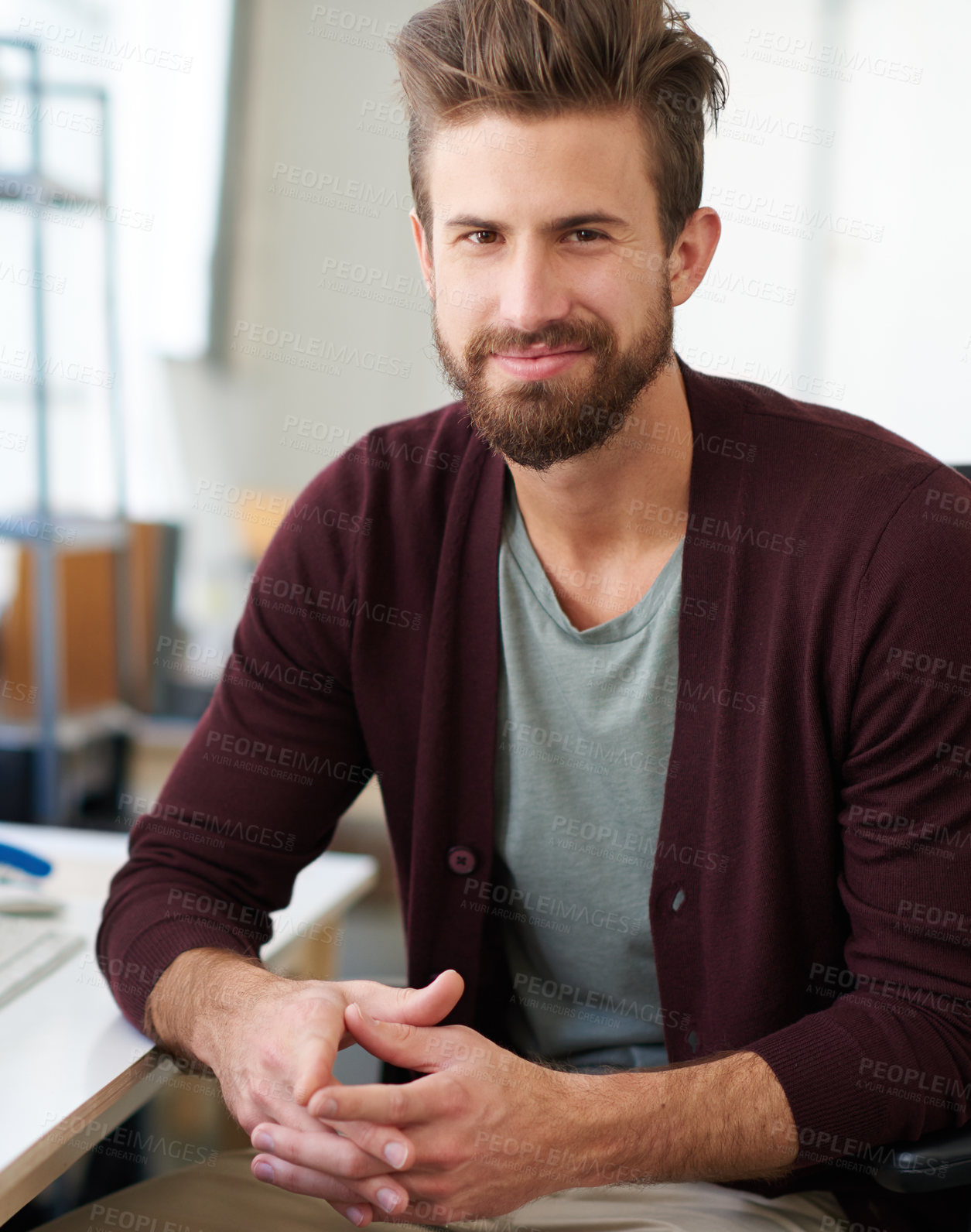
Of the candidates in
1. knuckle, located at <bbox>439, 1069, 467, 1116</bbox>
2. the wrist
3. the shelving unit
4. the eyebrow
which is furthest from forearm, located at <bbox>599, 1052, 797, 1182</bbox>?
the shelving unit

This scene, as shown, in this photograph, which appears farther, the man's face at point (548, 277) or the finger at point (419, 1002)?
the man's face at point (548, 277)

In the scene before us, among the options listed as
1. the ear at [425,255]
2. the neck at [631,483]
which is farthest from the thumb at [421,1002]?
the ear at [425,255]

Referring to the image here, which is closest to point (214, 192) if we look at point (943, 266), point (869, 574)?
point (943, 266)

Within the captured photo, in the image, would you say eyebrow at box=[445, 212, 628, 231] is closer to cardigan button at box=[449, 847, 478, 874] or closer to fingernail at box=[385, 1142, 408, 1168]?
cardigan button at box=[449, 847, 478, 874]

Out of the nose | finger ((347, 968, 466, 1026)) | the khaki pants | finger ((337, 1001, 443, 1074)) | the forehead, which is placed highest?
the forehead

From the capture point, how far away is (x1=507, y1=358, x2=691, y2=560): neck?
1.20 metres

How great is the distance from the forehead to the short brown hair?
1 centimetres

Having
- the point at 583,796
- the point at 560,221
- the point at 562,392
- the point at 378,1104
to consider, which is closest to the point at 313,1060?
the point at 378,1104

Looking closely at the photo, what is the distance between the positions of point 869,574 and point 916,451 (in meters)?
0.18

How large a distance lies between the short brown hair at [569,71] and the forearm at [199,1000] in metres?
0.75

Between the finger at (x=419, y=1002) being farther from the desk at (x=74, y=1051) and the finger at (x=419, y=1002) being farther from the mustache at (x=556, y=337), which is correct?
the mustache at (x=556, y=337)

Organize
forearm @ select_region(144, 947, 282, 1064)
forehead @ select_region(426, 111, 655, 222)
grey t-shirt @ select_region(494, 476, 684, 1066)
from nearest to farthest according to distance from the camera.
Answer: forearm @ select_region(144, 947, 282, 1064), forehead @ select_region(426, 111, 655, 222), grey t-shirt @ select_region(494, 476, 684, 1066)

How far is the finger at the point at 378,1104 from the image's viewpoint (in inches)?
33.5

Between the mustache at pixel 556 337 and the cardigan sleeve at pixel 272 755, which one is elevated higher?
the mustache at pixel 556 337
